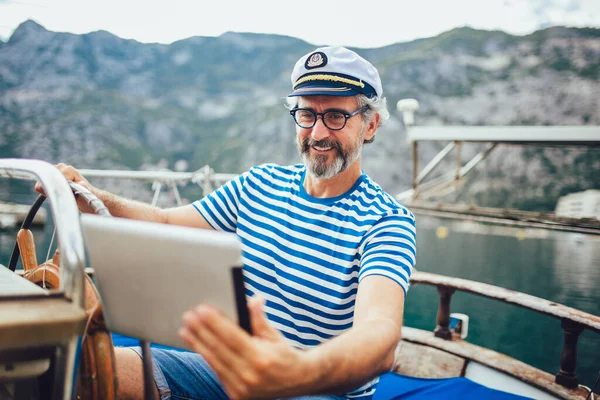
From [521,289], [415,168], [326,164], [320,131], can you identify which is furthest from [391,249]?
[521,289]

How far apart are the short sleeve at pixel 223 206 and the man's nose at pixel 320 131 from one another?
44cm

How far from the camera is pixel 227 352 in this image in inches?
30.3

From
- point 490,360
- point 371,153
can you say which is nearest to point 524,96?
point 371,153

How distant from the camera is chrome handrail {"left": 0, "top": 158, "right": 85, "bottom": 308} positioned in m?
0.91

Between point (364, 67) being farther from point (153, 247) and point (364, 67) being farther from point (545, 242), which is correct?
point (545, 242)

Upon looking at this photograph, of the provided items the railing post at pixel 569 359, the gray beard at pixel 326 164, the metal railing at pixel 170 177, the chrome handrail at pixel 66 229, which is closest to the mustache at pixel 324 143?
the gray beard at pixel 326 164

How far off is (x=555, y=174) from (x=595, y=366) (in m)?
86.9

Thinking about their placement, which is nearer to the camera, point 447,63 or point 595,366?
point 595,366

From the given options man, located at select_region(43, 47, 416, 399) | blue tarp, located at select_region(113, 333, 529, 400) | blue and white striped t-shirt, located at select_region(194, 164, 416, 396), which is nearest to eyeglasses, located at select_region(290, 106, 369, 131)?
man, located at select_region(43, 47, 416, 399)

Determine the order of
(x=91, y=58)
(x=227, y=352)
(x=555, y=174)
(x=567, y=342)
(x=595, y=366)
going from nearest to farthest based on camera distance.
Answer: (x=227, y=352), (x=567, y=342), (x=595, y=366), (x=555, y=174), (x=91, y=58)

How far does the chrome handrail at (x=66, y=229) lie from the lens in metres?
0.91

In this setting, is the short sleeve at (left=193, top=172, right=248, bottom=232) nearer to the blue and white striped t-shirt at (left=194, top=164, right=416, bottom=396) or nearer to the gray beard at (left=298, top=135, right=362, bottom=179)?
the blue and white striped t-shirt at (left=194, top=164, right=416, bottom=396)

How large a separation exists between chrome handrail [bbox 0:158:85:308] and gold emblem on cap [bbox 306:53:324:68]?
1.06 m

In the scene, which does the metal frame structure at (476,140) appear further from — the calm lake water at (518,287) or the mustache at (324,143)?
the mustache at (324,143)
